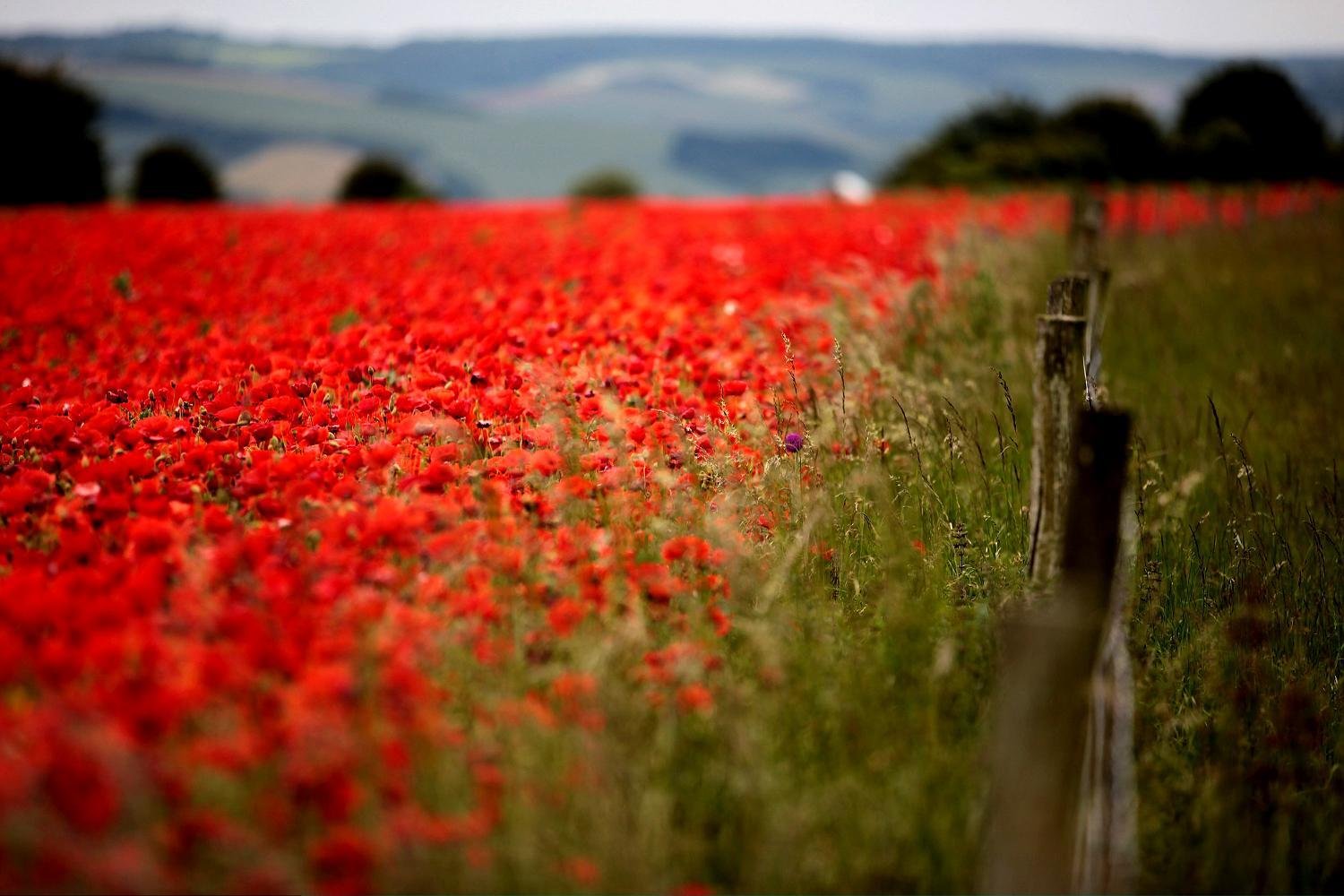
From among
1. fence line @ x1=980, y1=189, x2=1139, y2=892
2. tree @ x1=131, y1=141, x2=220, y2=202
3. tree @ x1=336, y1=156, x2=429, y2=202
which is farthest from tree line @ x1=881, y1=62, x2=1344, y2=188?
fence line @ x1=980, y1=189, x2=1139, y2=892

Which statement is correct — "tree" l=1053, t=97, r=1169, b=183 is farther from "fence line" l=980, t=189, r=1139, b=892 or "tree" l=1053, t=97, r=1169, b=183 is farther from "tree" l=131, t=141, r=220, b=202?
"fence line" l=980, t=189, r=1139, b=892

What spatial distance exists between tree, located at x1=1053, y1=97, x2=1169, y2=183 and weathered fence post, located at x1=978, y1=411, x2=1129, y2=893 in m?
21.3

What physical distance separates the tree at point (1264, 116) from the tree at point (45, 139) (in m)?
22.2

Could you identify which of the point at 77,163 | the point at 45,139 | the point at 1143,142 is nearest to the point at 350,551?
the point at 45,139

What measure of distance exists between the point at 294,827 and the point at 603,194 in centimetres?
1983

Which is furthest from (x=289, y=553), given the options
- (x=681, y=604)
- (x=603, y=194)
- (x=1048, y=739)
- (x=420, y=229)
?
(x=603, y=194)

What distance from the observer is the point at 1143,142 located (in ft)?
70.5

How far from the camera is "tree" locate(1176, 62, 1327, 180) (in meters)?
21.6

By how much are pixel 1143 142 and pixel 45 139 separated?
2210cm

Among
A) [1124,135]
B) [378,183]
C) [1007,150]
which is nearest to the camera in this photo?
[378,183]

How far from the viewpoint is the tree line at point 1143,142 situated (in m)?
20.0

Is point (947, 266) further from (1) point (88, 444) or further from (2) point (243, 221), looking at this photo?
(2) point (243, 221)

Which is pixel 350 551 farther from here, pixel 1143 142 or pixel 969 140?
pixel 969 140

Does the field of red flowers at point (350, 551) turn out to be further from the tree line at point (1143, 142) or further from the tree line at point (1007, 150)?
the tree line at point (1143, 142)
